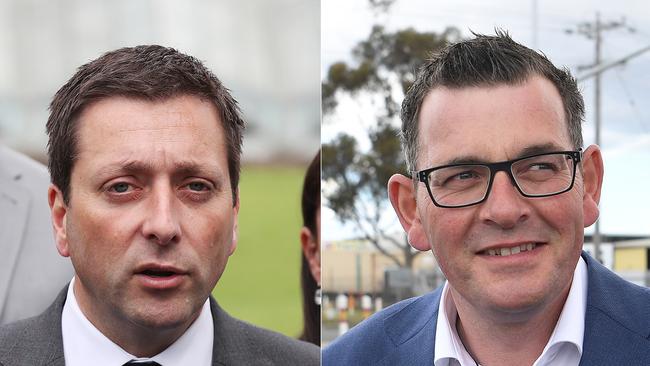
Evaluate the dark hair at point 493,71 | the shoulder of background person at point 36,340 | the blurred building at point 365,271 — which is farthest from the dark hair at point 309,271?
the blurred building at point 365,271

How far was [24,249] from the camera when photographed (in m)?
1.93

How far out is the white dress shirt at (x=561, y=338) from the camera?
184cm

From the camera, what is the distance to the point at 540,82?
1.84 m

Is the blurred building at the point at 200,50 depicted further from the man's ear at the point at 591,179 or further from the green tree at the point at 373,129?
the green tree at the point at 373,129

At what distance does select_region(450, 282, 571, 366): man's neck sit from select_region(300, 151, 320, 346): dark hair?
1.53ft

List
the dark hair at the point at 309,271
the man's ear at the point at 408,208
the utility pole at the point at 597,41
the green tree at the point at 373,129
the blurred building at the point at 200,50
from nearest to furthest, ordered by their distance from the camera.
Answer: the blurred building at the point at 200,50 < the man's ear at the point at 408,208 < the dark hair at the point at 309,271 < the utility pole at the point at 597,41 < the green tree at the point at 373,129

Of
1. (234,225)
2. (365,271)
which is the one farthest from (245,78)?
(365,271)

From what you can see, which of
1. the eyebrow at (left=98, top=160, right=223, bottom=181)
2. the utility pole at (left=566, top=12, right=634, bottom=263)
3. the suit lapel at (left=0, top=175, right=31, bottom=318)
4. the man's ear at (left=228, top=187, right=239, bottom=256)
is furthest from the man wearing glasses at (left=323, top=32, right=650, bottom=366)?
the utility pole at (left=566, top=12, right=634, bottom=263)

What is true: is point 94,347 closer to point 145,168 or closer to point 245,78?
point 145,168

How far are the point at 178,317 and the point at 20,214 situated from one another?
55cm

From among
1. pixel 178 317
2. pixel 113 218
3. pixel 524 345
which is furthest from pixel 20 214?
pixel 524 345

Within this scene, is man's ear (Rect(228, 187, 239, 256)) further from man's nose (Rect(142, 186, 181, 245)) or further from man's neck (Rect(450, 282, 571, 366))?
man's neck (Rect(450, 282, 571, 366))

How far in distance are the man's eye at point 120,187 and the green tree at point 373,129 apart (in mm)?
1893

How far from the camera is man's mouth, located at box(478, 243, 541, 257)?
1802mm
